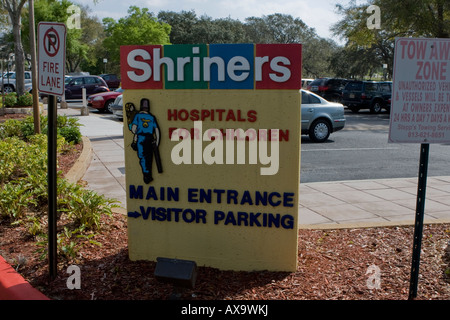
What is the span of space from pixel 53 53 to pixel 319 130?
34.3 feet

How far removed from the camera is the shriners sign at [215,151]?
3.96 metres

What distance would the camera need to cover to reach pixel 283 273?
13.7 feet

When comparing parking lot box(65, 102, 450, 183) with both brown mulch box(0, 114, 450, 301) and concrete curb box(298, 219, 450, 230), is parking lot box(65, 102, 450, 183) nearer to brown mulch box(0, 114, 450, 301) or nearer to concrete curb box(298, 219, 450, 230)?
concrete curb box(298, 219, 450, 230)

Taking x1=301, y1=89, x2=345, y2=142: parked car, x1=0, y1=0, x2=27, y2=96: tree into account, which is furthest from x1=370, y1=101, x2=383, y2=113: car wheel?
x1=0, y1=0, x2=27, y2=96: tree

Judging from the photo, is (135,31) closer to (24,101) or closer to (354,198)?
(24,101)

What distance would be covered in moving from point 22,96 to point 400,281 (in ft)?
53.3

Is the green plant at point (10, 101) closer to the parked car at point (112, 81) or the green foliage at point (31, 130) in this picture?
the green foliage at point (31, 130)

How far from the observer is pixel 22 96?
17.3m

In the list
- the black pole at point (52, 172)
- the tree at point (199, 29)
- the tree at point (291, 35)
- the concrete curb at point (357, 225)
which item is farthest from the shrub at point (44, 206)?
the tree at point (291, 35)

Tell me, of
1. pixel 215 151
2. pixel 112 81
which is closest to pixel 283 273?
pixel 215 151

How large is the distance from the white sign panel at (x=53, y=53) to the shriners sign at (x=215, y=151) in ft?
1.77

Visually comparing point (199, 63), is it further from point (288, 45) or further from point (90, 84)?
point (90, 84)

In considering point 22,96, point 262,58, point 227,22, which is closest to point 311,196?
point 262,58

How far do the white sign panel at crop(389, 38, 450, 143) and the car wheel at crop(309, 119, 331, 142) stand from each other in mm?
10011
